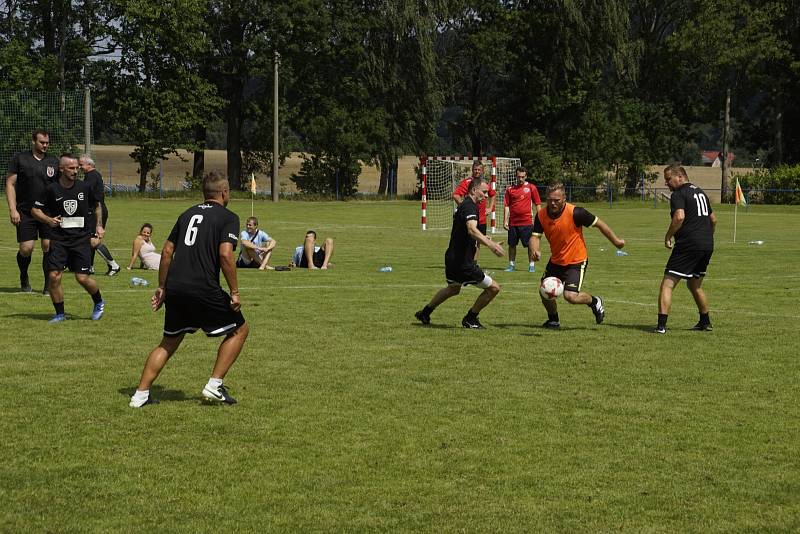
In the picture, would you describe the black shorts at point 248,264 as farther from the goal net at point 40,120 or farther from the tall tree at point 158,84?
the tall tree at point 158,84

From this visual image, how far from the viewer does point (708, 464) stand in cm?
Answer: 723

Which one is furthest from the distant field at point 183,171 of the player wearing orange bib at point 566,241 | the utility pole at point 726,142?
the player wearing orange bib at point 566,241

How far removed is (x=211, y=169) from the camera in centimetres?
6131

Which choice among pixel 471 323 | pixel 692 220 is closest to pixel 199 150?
pixel 471 323

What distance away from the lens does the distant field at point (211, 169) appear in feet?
234

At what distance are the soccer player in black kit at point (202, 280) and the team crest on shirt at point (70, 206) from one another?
16.3ft

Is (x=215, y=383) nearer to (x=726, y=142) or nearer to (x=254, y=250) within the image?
(x=254, y=250)

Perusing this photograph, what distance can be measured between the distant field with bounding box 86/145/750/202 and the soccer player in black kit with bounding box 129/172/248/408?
53611 millimetres

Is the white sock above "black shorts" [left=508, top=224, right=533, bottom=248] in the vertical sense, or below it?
below

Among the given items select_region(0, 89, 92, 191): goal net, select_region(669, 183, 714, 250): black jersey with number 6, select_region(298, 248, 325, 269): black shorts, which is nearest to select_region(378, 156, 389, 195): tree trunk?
select_region(0, 89, 92, 191): goal net

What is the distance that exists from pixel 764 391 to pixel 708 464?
8.72 ft

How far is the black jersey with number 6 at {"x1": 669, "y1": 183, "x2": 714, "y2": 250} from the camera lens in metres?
13.4

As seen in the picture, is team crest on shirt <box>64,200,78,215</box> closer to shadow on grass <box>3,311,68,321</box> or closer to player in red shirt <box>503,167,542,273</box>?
shadow on grass <box>3,311,68,321</box>

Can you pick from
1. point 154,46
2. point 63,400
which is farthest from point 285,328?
point 154,46
